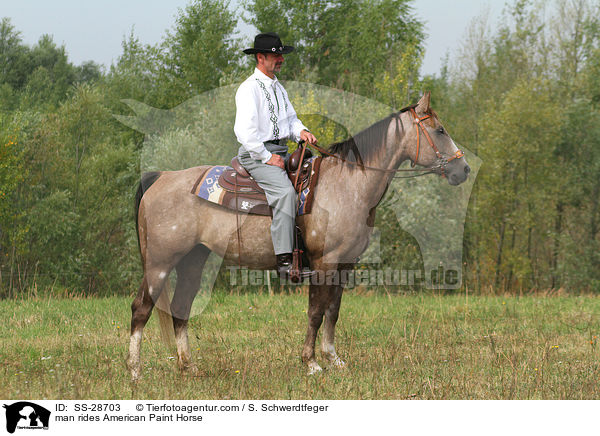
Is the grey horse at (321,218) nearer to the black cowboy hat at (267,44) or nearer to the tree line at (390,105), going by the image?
the black cowboy hat at (267,44)

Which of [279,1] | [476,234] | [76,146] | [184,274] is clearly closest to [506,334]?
[184,274]

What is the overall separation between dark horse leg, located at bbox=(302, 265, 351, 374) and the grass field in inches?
7.7

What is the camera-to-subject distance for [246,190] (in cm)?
599

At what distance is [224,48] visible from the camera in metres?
29.5

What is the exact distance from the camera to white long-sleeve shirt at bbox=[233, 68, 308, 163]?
5.77m

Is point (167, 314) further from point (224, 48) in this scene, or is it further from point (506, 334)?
point (224, 48)

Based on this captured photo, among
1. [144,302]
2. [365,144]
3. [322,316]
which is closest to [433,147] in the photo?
[365,144]

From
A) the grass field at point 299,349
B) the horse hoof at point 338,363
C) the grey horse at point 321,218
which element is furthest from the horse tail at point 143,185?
the horse hoof at point 338,363

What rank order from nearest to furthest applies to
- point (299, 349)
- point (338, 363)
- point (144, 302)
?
point (144, 302) < point (338, 363) < point (299, 349)

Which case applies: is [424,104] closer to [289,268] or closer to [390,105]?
[289,268]

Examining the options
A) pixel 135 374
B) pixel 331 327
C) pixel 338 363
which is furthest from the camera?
pixel 331 327
